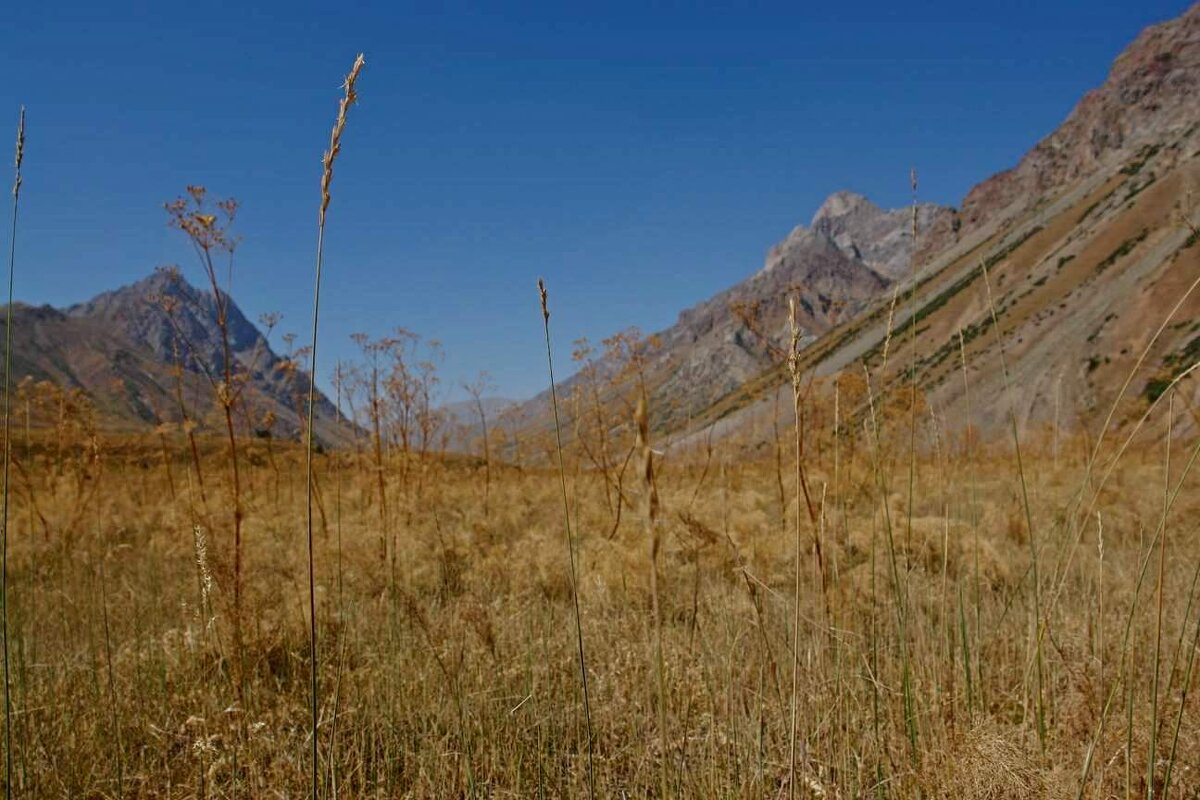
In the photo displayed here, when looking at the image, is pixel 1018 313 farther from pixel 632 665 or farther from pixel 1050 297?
pixel 632 665

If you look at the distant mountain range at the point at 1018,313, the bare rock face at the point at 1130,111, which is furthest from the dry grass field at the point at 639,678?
the bare rock face at the point at 1130,111

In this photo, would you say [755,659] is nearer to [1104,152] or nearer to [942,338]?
[942,338]

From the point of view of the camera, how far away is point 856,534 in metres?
5.36

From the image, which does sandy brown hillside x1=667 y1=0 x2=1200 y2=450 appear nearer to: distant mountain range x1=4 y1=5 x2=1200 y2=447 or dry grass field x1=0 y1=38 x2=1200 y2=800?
distant mountain range x1=4 y1=5 x2=1200 y2=447

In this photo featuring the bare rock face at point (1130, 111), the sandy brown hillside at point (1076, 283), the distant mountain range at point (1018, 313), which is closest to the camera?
the distant mountain range at point (1018, 313)

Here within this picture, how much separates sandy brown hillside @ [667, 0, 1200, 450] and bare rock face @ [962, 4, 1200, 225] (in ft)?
1.39

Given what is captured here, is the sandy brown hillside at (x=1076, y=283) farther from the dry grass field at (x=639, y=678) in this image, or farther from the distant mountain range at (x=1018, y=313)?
the dry grass field at (x=639, y=678)

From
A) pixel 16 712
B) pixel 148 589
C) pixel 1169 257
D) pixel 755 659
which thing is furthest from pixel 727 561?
pixel 1169 257

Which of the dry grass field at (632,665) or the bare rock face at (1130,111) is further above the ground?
the bare rock face at (1130,111)

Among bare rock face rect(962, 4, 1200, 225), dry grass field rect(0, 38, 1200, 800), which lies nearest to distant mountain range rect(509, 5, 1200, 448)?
bare rock face rect(962, 4, 1200, 225)

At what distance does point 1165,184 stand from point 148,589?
110 metres

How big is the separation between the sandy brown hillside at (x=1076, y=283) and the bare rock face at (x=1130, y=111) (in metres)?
0.42

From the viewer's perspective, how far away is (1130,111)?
14375 cm

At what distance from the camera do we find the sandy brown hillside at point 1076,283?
573 cm
